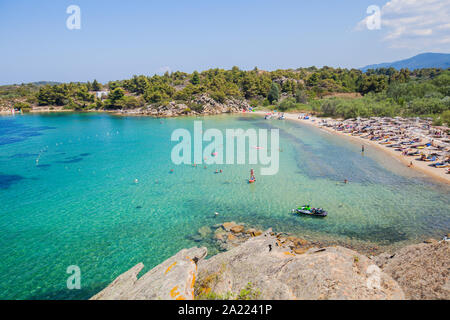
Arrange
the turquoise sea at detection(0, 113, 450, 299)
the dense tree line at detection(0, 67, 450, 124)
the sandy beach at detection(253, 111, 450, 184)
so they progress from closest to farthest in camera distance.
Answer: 1. the turquoise sea at detection(0, 113, 450, 299)
2. the sandy beach at detection(253, 111, 450, 184)
3. the dense tree line at detection(0, 67, 450, 124)

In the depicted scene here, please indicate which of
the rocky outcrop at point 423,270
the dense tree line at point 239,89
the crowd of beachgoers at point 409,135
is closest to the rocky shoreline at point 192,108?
the dense tree line at point 239,89

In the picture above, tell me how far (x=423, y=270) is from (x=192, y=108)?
97.3 meters

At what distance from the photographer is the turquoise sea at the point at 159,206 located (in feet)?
57.1

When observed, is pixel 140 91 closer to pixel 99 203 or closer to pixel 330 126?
pixel 330 126

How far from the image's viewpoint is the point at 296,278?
8.86 m

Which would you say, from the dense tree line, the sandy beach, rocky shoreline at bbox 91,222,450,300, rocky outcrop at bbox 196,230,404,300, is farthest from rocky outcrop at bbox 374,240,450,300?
the dense tree line

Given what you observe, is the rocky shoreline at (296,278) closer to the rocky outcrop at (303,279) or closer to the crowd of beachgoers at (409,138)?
the rocky outcrop at (303,279)

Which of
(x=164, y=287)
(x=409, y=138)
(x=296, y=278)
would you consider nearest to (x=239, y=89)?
(x=409, y=138)

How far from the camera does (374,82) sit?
305 feet

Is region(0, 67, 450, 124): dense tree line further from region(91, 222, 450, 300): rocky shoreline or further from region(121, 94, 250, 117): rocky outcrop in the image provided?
region(91, 222, 450, 300): rocky shoreline

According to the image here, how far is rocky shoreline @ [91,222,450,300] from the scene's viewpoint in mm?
7594

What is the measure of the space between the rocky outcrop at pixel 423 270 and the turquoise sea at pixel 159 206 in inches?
324

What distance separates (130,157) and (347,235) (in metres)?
34.9
